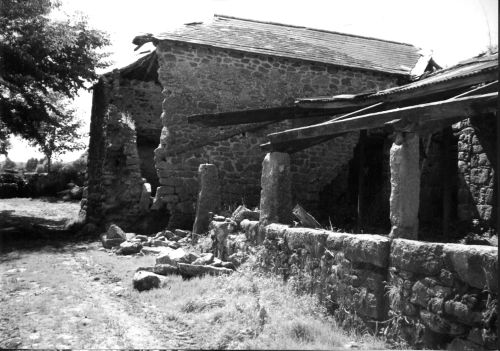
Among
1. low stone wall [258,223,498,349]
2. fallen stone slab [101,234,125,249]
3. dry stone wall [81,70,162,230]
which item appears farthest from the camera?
dry stone wall [81,70,162,230]

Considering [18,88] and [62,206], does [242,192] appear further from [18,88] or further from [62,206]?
[62,206]

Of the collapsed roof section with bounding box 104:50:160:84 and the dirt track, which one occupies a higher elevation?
the collapsed roof section with bounding box 104:50:160:84

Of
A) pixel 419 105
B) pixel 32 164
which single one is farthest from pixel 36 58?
pixel 32 164

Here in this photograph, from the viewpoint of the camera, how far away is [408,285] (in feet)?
13.0

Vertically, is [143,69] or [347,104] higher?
[143,69]

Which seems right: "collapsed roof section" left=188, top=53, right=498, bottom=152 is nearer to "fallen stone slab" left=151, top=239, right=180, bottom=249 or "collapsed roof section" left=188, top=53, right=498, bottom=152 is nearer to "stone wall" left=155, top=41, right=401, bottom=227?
"stone wall" left=155, top=41, right=401, bottom=227

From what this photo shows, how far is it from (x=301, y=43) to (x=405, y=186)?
9.22 meters

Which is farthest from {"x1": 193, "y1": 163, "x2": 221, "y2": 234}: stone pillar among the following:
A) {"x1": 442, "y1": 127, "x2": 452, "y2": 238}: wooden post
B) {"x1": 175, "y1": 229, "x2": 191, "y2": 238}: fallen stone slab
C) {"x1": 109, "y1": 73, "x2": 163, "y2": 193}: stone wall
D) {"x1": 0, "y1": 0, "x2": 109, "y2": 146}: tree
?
{"x1": 0, "y1": 0, "x2": 109, "y2": 146}: tree

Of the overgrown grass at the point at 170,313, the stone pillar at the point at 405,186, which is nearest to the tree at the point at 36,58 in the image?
the overgrown grass at the point at 170,313

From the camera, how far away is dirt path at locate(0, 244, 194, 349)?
4.40 metres

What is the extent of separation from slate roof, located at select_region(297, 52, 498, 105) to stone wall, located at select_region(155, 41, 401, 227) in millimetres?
2953

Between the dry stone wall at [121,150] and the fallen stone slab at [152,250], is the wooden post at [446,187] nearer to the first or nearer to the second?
the fallen stone slab at [152,250]

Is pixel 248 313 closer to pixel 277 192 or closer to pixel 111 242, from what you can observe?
pixel 277 192

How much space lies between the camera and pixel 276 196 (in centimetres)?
675
